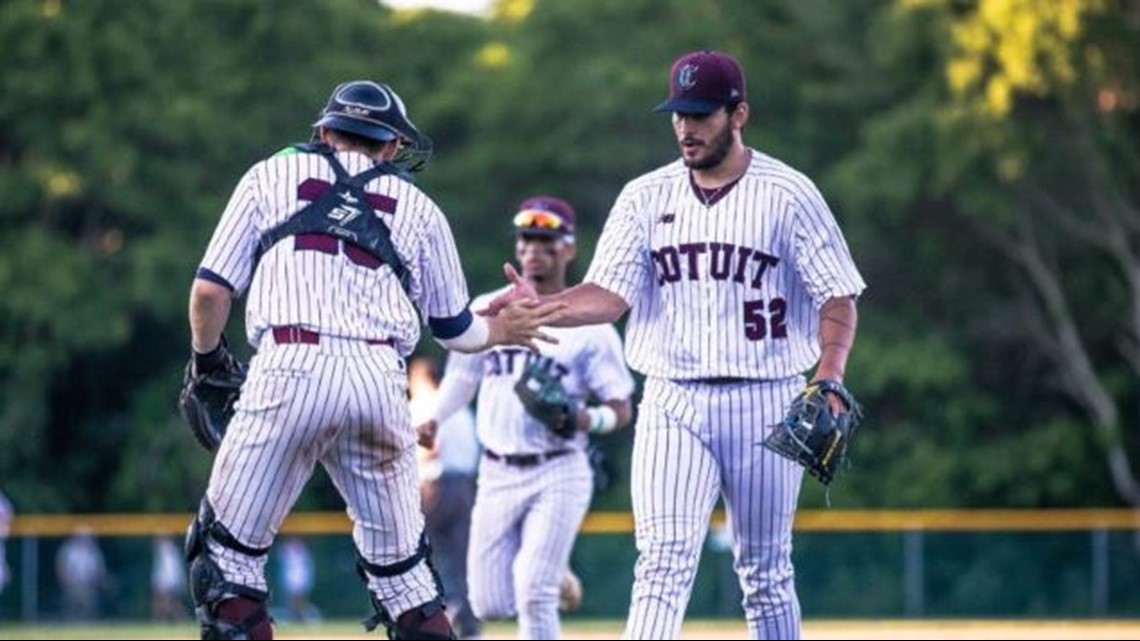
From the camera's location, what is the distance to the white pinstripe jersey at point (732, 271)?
33.1 ft

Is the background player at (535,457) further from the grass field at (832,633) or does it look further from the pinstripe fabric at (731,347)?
the grass field at (832,633)

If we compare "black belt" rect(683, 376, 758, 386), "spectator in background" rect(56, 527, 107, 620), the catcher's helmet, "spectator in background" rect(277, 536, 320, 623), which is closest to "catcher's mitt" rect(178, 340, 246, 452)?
the catcher's helmet

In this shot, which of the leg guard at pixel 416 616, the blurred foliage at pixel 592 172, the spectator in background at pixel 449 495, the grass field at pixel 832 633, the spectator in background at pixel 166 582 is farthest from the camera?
the blurred foliage at pixel 592 172

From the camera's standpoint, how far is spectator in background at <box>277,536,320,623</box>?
98.3ft

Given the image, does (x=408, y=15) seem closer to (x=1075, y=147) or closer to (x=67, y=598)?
(x=1075, y=147)

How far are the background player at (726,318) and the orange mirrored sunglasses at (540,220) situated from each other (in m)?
3.23

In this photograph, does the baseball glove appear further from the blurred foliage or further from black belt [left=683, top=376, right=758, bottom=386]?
the blurred foliage

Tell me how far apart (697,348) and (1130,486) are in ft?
86.4

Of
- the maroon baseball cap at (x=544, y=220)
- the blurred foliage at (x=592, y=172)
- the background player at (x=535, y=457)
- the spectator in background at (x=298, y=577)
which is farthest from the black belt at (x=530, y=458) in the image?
the blurred foliage at (x=592, y=172)

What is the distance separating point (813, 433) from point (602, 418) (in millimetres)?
3840

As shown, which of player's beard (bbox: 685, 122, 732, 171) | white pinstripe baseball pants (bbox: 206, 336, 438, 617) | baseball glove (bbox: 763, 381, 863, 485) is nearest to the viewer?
white pinstripe baseball pants (bbox: 206, 336, 438, 617)

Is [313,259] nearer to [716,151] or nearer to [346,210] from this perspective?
[346,210]

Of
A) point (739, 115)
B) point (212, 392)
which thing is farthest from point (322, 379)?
point (739, 115)

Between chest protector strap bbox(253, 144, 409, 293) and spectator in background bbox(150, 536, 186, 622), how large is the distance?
69.8 feet
